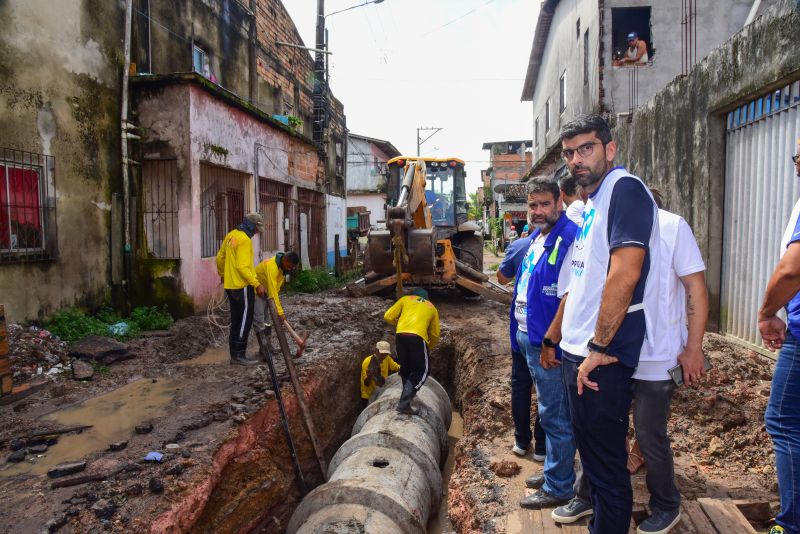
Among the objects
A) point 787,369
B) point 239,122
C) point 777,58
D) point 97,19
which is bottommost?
point 787,369

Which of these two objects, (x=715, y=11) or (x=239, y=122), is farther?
(x=715, y=11)

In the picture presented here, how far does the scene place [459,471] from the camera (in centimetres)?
407

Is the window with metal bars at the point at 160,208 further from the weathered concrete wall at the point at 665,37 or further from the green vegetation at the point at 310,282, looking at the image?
the weathered concrete wall at the point at 665,37

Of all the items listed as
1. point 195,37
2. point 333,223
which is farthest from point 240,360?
point 333,223

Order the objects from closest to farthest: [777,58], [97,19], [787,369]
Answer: [787,369] < [777,58] < [97,19]

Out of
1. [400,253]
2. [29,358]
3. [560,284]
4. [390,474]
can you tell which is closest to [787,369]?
[560,284]

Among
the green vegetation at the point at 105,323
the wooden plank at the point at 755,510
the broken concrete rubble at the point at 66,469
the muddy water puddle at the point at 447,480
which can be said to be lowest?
the muddy water puddle at the point at 447,480

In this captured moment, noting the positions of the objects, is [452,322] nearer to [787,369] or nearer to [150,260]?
[150,260]

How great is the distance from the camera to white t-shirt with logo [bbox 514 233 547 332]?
10.5ft

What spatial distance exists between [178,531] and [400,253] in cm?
350

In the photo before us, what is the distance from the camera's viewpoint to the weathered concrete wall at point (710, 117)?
4.48 m

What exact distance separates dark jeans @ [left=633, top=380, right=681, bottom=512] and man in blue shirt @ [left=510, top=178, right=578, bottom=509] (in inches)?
22.6

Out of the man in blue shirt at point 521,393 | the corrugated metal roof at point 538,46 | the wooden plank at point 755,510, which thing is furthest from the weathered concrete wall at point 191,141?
the corrugated metal roof at point 538,46

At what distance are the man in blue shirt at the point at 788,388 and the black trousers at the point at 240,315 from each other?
5.13 meters
